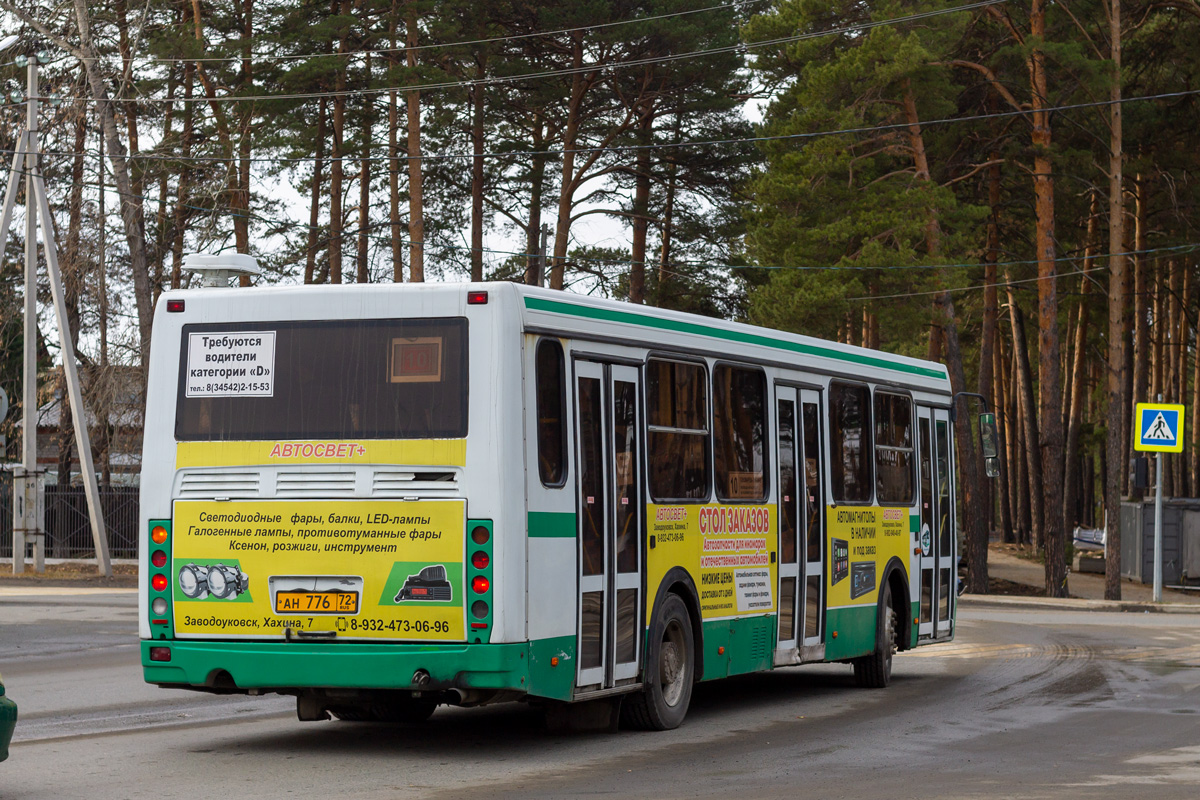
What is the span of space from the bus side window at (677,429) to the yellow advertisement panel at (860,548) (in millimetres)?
2467

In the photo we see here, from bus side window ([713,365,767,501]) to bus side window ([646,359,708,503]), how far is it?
0.71 feet

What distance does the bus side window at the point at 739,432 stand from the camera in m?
12.1

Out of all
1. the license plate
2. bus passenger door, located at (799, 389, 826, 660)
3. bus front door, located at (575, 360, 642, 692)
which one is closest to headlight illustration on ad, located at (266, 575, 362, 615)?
the license plate

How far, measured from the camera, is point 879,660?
1520 cm

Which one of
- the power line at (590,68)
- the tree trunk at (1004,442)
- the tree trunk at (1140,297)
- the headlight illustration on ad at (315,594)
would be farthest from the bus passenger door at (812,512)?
the tree trunk at (1004,442)

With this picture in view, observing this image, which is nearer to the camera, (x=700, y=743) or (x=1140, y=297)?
(x=700, y=743)

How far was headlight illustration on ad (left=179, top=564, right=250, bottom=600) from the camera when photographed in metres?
9.95

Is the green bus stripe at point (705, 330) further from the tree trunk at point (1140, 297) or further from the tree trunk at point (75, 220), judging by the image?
the tree trunk at point (1140, 297)

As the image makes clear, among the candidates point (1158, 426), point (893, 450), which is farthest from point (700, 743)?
point (1158, 426)

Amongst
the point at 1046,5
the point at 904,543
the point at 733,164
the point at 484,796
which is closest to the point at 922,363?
the point at 904,543

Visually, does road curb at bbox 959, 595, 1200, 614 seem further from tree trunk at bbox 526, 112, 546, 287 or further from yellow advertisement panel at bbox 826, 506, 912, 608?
yellow advertisement panel at bbox 826, 506, 912, 608

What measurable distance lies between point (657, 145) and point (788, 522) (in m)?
27.7

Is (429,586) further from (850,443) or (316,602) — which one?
(850,443)

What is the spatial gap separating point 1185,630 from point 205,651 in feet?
58.5
